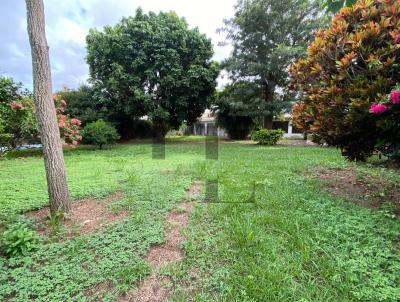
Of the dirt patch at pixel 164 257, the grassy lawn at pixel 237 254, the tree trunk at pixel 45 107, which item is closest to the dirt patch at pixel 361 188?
the grassy lawn at pixel 237 254

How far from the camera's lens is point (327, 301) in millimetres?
1551

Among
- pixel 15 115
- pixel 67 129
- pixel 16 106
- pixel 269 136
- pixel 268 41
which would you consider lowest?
pixel 269 136

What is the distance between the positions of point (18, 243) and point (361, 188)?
→ 14.0 feet

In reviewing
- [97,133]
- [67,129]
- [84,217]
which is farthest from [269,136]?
[84,217]

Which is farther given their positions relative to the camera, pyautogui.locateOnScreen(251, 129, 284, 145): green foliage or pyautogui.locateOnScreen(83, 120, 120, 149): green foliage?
pyautogui.locateOnScreen(251, 129, 284, 145): green foliage

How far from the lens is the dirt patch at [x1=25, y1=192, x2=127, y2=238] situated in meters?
2.44

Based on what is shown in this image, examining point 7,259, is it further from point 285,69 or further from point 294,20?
point 294,20

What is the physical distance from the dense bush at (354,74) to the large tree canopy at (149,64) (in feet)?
28.3

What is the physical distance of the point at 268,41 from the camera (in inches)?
451

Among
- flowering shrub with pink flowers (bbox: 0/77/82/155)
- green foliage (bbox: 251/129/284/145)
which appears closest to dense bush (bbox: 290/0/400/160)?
flowering shrub with pink flowers (bbox: 0/77/82/155)

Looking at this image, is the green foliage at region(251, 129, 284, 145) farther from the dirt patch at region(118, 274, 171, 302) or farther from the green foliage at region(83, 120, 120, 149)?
the dirt patch at region(118, 274, 171, 302)

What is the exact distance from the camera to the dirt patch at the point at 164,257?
1.65 meters

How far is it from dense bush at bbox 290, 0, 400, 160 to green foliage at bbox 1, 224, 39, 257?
345cm

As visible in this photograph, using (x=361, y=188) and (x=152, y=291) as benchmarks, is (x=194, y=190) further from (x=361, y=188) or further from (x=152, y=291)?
Answer: (x=361, y=188)
